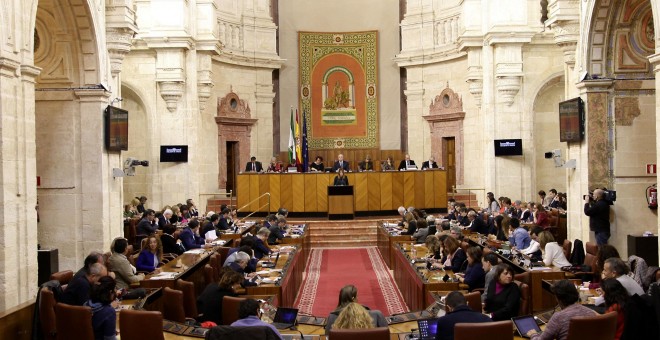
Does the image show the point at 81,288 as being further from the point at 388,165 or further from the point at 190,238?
the point at 388,165

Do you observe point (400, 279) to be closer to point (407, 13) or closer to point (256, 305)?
point (256, 305)

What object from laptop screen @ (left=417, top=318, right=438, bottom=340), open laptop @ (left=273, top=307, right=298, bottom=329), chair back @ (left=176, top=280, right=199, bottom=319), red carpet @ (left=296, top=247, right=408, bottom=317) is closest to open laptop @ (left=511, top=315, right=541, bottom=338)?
laptop screen @ (left=417, top=318, right=438, bottom=340)

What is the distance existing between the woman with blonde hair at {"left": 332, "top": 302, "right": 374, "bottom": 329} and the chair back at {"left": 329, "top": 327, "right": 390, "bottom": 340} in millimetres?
241

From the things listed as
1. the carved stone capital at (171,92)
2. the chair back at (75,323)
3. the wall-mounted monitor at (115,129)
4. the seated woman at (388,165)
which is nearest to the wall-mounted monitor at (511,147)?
the seated woman at (388,165)

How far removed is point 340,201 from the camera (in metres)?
20.5

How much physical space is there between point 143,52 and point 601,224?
13050 mm

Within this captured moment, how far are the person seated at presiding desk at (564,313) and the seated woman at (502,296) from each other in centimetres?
140

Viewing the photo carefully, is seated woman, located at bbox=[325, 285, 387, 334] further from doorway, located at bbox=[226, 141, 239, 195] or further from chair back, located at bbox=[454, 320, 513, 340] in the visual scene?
doorway, located at bbox=[226, 141, 239, 195]

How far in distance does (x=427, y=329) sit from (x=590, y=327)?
127 cm

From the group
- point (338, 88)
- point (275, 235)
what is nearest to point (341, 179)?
point (338, 88)

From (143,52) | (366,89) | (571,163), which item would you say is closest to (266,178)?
(143,52)

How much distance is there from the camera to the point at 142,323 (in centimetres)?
603

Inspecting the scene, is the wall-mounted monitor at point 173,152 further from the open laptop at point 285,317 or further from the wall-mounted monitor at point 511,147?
the open laptop at point 285,317

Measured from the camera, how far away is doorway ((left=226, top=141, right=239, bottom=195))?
78.1 ft
